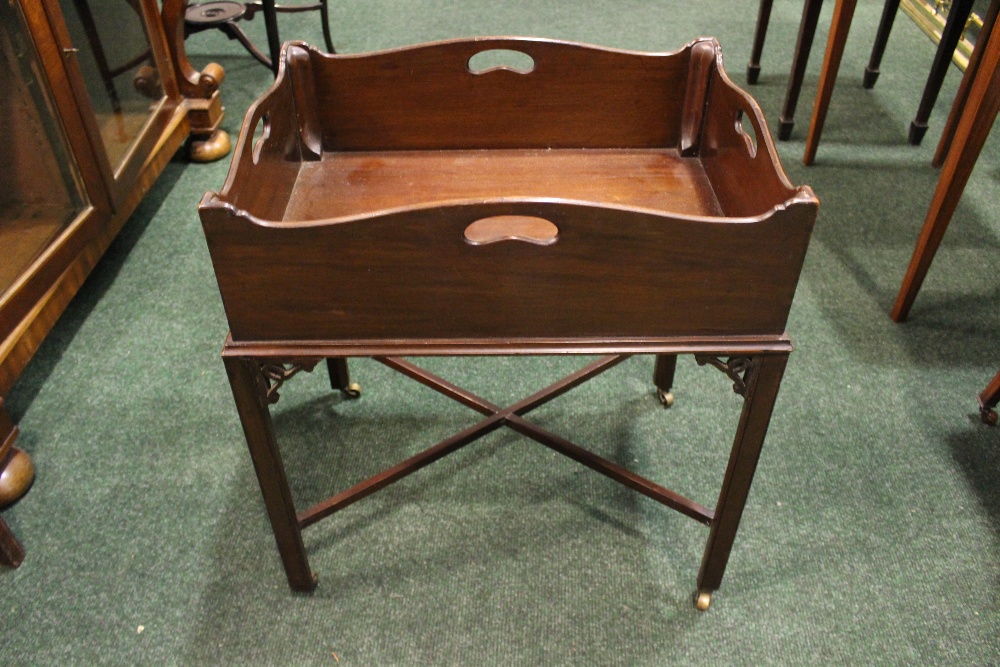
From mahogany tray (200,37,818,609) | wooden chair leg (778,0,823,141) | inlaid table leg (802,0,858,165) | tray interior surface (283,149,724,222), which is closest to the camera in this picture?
mahogany tray (200,37,818,609)

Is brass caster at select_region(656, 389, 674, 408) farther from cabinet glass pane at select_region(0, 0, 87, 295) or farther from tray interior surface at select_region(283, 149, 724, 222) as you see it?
cabinet glass pane at select_region(0, 0, 87, 295)

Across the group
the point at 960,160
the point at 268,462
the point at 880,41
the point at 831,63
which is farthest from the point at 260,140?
the point at 880,41

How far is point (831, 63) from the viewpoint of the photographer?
214cm

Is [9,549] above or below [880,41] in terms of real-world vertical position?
below

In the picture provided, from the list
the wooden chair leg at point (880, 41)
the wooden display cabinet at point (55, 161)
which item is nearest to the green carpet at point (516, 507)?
the wooden display cabinet at point (55, 161)

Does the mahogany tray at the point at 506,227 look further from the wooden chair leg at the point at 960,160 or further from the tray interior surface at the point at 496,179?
the wooden chair leg at the point at 960,160

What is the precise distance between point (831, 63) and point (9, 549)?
81.4 inches

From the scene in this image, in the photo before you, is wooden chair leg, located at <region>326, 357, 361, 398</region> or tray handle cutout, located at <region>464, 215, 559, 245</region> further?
wooden chair leg, located at <region>326, 357, 361, 398</region>

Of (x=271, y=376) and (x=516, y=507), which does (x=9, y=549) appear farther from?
(x=516, y=507)

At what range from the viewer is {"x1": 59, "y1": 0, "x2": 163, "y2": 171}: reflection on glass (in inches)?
71.9

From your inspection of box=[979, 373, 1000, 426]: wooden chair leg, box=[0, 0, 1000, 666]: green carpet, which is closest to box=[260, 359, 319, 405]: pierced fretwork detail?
box=[0, 0, 1000, 666]: green carpet

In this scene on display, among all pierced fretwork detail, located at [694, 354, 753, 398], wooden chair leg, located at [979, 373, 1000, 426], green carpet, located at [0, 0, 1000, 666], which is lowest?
green carpet, located at [0, 0, 1000, 666]

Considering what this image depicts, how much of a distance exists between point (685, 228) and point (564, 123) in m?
0.45

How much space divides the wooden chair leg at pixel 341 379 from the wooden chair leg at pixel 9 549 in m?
0.57
